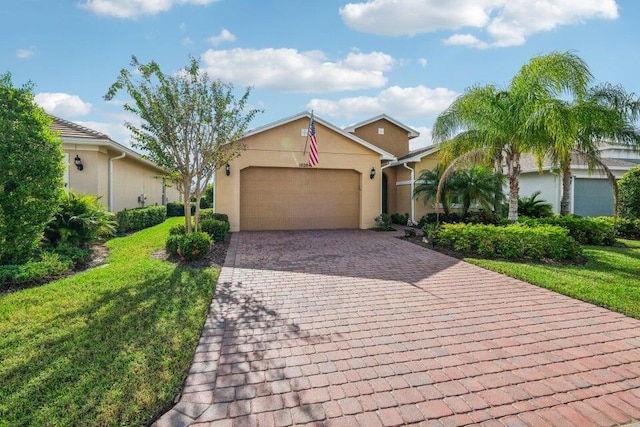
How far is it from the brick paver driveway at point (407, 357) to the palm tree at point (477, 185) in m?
7.48

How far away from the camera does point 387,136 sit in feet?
64.1

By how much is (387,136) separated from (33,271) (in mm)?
17257

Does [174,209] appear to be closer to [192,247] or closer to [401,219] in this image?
[401,219]

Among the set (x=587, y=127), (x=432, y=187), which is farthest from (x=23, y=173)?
(x=587, y=127)

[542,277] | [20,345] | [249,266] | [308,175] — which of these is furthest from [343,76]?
[20,345]

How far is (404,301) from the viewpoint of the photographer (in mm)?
5441

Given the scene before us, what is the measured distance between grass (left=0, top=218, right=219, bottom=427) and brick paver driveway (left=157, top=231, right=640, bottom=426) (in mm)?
304

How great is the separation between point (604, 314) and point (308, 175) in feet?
36.6

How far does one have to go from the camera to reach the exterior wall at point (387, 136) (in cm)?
1920

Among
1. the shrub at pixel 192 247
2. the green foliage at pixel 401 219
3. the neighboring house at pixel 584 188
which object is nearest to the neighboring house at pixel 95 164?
the shrub at pixel 192 247

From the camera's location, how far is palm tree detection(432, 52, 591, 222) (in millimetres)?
9836

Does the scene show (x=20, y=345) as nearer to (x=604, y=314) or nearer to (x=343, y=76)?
(x=604, y=314)

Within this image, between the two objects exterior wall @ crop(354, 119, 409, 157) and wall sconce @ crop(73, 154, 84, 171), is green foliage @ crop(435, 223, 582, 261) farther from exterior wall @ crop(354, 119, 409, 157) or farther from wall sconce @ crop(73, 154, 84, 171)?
wall sconce @ crop(73, 154, 84, 171)

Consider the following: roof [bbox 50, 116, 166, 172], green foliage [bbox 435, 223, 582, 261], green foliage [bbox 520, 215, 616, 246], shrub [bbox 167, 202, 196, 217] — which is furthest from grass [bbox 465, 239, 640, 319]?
shrub [bbox 167, 202, 196, 217]
